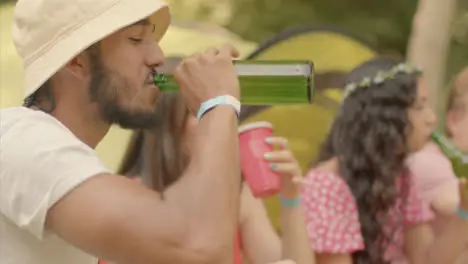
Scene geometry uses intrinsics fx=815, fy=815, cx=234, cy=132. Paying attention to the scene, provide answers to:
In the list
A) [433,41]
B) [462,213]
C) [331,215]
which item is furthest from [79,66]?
[433,41]

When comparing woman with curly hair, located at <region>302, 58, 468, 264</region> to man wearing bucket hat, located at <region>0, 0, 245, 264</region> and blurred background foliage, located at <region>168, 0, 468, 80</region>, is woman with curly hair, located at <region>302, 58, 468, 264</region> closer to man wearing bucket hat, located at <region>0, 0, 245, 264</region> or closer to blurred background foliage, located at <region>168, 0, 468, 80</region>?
blurred background foliage, located at <region>168, 0, 468, 80</region>

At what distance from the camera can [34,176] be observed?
0.78 metres

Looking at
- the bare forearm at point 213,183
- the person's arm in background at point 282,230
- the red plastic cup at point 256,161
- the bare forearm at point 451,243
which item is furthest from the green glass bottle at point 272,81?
the bare forearm at point 451,243

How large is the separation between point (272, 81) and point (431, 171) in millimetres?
1032

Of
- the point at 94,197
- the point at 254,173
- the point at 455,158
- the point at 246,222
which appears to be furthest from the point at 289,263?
the point at 94,197

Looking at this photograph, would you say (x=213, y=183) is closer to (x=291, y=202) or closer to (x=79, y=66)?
(x=79, y=66)

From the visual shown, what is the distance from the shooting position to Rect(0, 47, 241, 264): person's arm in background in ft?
2.47

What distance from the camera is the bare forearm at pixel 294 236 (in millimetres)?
1554

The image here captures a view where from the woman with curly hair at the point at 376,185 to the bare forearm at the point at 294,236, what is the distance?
0.11 metres

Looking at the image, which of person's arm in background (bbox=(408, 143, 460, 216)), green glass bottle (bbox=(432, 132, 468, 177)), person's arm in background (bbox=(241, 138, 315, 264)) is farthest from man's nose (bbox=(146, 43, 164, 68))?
person's arm in background (bbox=(408, 143, 460, 216))

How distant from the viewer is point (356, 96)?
6.01ft

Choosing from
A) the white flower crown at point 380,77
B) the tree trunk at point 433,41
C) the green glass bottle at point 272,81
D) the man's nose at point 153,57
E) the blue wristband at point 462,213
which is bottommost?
the blue wristband at point 462,213

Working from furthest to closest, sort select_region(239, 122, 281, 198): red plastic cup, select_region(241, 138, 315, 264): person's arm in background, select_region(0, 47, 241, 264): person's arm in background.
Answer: select_region(241, 138, 315, 264): person's arm in background → select_region(239, 122, 281, 198): red plastic cup → select_region(0, 47, 241, 264): person's arm in background

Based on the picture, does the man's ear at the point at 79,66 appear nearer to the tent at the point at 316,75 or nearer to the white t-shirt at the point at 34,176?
the white t-shirt at the point at 34,176
